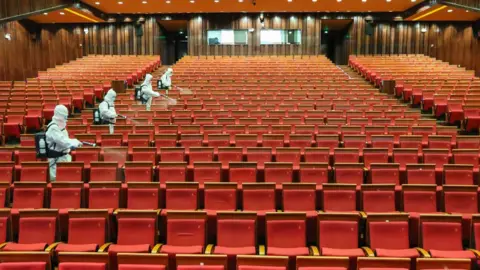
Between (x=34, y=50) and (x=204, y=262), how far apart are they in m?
10.5

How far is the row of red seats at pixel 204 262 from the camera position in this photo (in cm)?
217

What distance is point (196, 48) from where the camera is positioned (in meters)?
12.6

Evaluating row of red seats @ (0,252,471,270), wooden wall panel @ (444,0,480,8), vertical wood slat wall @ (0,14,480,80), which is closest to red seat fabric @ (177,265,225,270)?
row of red seats @ (0,252,471,270)

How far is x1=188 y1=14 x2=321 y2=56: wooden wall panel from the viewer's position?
12.4 metres

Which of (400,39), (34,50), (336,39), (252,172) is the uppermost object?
(336,39)

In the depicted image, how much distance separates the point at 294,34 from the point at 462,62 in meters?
4.45

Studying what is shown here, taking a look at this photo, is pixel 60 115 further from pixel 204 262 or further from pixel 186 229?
pixel 204 262

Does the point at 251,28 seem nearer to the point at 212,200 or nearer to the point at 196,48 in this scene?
the point at 196,48

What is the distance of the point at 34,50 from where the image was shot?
1112 centimetres

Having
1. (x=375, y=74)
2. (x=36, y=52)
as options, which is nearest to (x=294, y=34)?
(x=375, y=74)

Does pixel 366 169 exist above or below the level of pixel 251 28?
below

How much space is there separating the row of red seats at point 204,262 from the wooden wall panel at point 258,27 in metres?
10.7

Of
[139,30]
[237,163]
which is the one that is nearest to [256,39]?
[139,30]

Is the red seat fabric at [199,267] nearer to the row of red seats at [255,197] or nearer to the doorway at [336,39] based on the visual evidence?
the row of red seats at [255,197]
